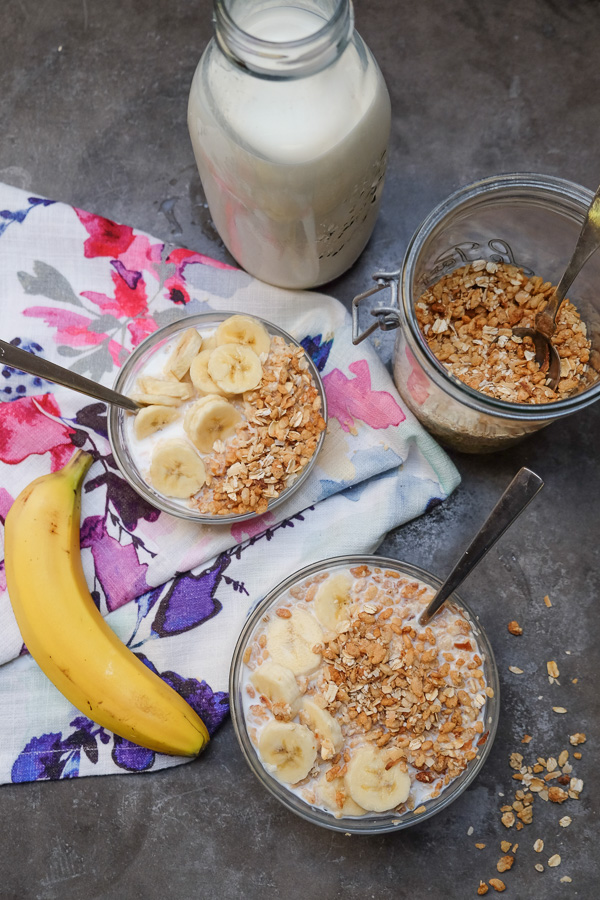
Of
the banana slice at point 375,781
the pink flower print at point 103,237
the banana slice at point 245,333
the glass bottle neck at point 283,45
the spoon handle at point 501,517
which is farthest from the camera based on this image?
the pink flower print at point 103,237

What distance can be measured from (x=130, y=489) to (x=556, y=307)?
73 centimetres

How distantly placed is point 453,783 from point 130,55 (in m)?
1.34

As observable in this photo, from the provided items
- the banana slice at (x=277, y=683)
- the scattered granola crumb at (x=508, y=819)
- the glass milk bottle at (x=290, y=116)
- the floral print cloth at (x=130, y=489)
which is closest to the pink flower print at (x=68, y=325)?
the floral print cloth at (x=130, y=489)

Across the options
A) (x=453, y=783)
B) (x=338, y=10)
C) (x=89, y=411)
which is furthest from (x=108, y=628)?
(x=338, y=10)

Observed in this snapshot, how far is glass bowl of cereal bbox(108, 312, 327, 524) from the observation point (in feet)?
3.67

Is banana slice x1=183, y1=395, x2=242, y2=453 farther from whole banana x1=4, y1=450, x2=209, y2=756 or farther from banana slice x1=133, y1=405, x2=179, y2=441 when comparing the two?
whole banana x1=4, y1=450, x2=209, y2=756

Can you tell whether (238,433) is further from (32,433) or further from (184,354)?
(32,433)

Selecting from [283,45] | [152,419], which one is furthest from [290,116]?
[152,419]

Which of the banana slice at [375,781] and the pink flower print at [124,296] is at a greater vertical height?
the pink flower print at [124,296]

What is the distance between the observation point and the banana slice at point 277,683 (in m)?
1.07

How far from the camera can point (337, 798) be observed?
41.7 inches

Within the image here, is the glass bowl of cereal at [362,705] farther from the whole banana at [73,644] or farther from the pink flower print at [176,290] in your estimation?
the pink flower print at [176,290]

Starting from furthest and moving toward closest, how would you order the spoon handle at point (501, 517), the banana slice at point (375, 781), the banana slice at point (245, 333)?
1. the banana slice at point (245, 333)
2. the banana slice at point (375, 781)
3. the spoon handle at point (501, 517)

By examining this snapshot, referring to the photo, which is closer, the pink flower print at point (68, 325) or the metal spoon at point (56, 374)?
the metal spoon at point (56, 374)
